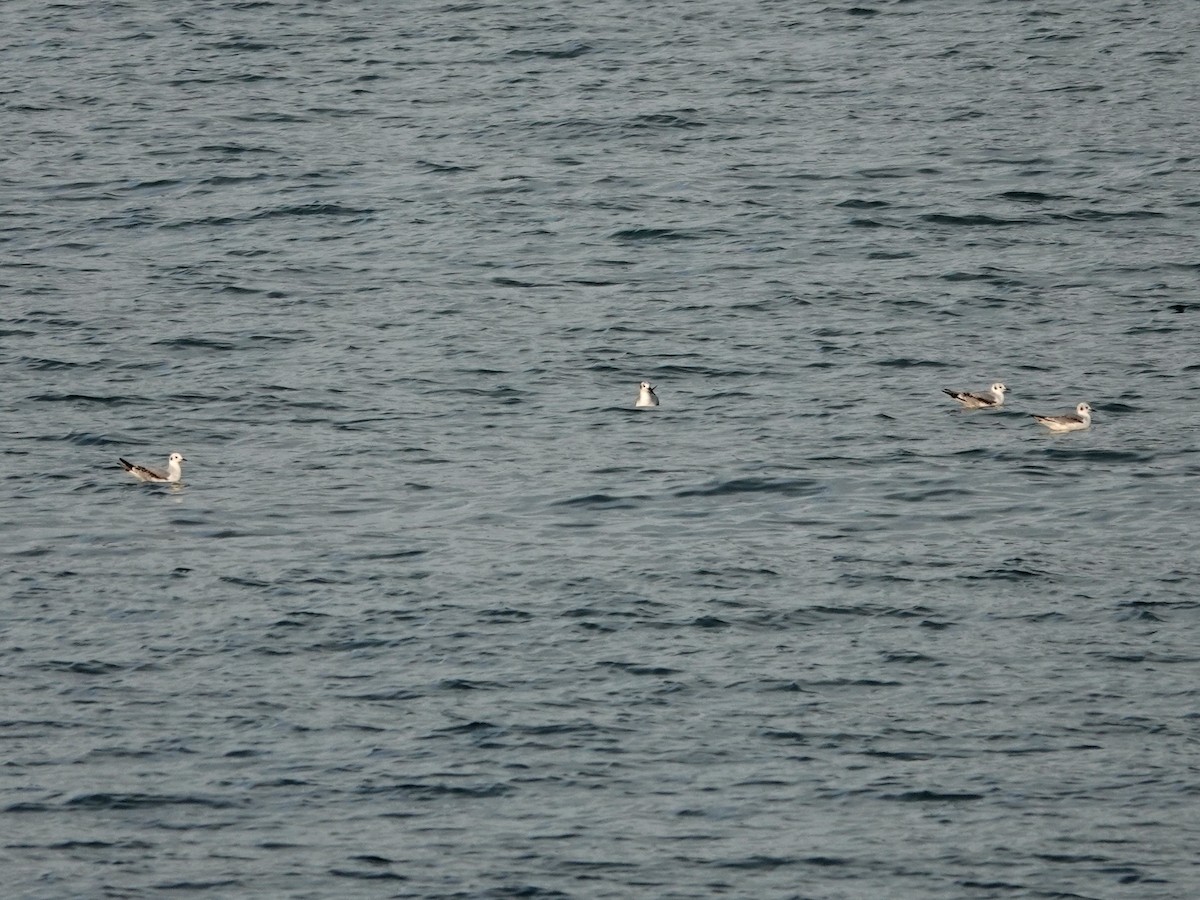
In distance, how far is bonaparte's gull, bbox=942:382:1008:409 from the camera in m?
30.8

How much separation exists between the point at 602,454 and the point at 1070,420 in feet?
22.4

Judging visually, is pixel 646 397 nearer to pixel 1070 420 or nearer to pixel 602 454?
pixel 602 454

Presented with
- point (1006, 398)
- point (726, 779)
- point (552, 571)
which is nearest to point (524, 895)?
point (726, 779)

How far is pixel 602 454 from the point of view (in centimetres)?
3012

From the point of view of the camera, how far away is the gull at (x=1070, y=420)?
98.1 ft

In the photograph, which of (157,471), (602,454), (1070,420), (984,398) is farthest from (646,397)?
(157,471)

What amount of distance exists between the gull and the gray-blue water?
23cm

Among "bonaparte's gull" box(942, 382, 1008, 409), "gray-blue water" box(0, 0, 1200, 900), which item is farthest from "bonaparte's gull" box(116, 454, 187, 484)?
"bonaparte's gull" box(942, 382, 1008, 409)

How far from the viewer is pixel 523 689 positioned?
22281 millimetres

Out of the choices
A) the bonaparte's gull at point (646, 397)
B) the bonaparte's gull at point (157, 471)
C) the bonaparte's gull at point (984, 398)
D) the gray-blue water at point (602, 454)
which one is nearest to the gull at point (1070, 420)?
the gray-blue water at point (602, 454)

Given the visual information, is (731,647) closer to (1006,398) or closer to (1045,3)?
(1006,398)

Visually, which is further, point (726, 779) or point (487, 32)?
point (487, 32)

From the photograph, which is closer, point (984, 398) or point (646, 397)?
point (984, 398)

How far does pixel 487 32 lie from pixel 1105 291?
22.4 meters
